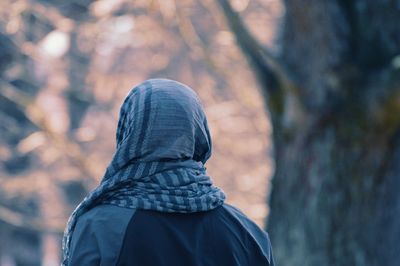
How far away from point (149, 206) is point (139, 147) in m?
0.16

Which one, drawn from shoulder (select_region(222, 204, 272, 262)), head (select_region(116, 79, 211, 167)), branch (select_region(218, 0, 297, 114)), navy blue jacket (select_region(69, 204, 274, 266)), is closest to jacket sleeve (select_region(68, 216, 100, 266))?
navy blue jacket (select_region(69, 204, 274, 266))

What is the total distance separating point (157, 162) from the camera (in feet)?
8.46

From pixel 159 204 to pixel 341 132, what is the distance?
333 cm

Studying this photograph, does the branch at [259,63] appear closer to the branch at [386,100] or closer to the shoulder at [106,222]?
the branch at [386,100]

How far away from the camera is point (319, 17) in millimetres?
5812

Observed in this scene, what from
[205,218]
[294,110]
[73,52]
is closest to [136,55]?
[73,52]

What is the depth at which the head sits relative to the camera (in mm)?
2582

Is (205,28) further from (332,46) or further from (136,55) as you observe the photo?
(332,46)

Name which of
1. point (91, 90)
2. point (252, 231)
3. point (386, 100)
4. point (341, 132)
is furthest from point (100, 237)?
point (91, 90)

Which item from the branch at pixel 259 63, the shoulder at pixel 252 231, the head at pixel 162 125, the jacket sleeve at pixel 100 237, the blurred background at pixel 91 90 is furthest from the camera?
the blurred background at pixel 91 90

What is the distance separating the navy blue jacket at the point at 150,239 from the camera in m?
2.48

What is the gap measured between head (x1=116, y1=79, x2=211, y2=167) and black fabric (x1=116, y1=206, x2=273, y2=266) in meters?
0.16

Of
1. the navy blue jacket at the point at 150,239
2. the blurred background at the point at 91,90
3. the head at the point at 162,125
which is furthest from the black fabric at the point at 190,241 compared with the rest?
the blurred background at the point at 91,90

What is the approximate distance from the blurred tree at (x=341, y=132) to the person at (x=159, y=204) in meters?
2.90
